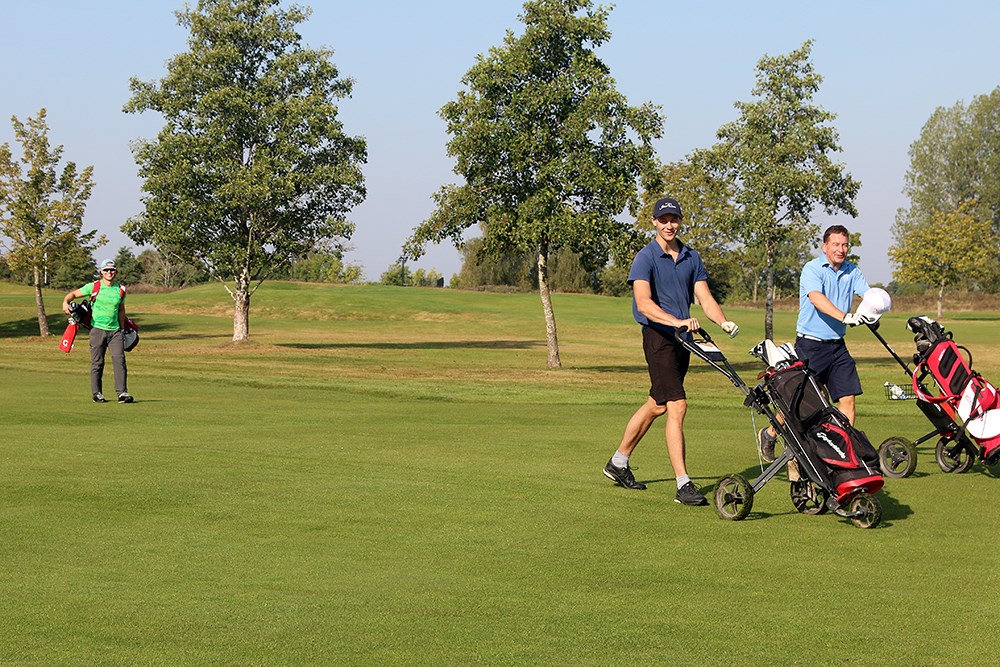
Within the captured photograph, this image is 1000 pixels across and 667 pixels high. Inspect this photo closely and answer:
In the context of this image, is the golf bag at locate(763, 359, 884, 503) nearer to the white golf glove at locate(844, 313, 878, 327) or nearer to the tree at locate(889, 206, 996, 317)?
the white golf glove at locate(844, 313, 878, 327)

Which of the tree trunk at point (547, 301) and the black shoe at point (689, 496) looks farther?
the tree trunk at point (547, 301)

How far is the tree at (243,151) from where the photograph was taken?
48938 mm

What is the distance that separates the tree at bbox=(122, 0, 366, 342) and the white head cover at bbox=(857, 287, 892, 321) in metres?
38.9

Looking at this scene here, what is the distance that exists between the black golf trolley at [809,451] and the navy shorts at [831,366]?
2.45 meters

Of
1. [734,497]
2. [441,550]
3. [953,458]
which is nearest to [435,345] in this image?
[953,458]

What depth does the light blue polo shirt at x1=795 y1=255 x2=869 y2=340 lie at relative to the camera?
12008 millimetres

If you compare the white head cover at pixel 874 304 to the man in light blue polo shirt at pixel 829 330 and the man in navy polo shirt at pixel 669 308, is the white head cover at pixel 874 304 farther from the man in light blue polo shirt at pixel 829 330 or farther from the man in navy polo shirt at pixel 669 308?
the man in navy polo shirt at pixel 669 308

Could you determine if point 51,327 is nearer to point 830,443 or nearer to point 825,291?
point 825,291

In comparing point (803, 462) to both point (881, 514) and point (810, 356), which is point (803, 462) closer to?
point (881, 514)

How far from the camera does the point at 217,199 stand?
1954 inches

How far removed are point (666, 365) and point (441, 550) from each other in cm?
312

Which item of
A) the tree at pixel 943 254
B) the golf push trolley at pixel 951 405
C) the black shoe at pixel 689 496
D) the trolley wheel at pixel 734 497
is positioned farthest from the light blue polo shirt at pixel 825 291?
the tree at pixel 943 254

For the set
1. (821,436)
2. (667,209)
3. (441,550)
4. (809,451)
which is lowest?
(441,550)

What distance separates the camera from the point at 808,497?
31.8 feet
